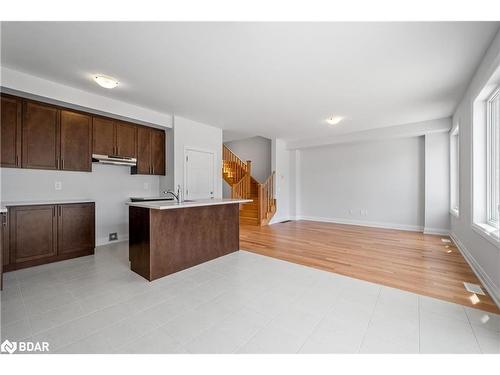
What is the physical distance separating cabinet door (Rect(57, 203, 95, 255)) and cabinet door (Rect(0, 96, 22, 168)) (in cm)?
85

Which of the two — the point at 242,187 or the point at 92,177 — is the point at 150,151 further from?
the point at 242,187

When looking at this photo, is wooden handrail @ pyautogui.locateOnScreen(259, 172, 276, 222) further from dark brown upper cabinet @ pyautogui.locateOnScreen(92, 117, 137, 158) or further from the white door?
dark brown upper cabinet @ pyautogui.locateOnScreen(92, 117, 137, 158)

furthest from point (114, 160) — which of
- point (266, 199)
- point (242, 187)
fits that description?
point (266, 199)

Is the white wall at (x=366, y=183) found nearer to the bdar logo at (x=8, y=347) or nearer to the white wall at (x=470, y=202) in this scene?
the white wall at (x=470, y=202)

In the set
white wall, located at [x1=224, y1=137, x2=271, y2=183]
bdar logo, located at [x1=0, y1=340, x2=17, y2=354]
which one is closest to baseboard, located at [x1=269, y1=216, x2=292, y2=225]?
white wall, located at [x1=224, y1=137, x2=271, y2=183]

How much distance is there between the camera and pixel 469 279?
276 cm

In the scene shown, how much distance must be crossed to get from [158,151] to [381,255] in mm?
4697

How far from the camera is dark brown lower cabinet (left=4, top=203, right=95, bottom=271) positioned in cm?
305

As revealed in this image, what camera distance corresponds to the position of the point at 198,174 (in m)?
5.30

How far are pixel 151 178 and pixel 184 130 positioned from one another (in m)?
1.30

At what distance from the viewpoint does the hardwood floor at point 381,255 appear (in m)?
2.62

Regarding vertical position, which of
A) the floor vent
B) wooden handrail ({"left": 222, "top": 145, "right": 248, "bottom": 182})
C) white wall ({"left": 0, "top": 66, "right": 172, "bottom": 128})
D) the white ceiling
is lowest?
the floor vent

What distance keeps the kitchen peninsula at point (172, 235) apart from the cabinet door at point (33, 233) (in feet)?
Result: 4.31

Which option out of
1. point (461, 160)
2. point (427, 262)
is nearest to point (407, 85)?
point (461, 160)
